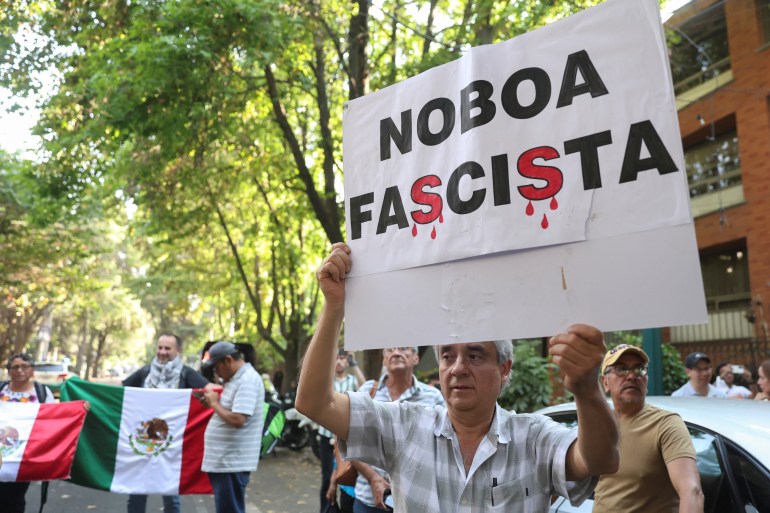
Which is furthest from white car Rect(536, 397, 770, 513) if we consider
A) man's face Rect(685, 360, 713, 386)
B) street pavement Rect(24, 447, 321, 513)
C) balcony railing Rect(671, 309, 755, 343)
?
balcony railing Rect(671, 309, 755, 343)

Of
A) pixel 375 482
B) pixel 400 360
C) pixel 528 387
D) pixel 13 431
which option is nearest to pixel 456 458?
pixel 375 482

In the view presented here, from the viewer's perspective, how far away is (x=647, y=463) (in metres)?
3.22

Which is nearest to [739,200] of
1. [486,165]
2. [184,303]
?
[486,165]

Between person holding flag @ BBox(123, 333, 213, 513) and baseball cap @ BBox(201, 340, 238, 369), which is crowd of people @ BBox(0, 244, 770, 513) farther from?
person holding flag @ BBox(123, 333, 213, 513)

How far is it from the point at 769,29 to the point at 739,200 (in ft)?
12.6

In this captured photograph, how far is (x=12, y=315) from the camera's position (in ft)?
114

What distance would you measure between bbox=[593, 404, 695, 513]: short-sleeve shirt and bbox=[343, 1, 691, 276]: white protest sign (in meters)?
1.68

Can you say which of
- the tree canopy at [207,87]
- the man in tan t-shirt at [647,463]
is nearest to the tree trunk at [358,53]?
the tree canopy at [207,87]

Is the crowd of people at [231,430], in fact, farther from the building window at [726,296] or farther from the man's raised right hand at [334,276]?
the building window at [726,296]

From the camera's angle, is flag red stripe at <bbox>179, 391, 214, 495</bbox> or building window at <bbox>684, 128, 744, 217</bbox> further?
building window at <bbox>684, 128, 744, 217</bbox>

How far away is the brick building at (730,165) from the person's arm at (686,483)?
41.0 ft

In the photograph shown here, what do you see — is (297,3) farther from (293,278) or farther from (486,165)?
(293,278)

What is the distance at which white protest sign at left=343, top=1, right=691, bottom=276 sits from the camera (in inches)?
71.4

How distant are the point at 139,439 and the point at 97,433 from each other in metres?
0.42
